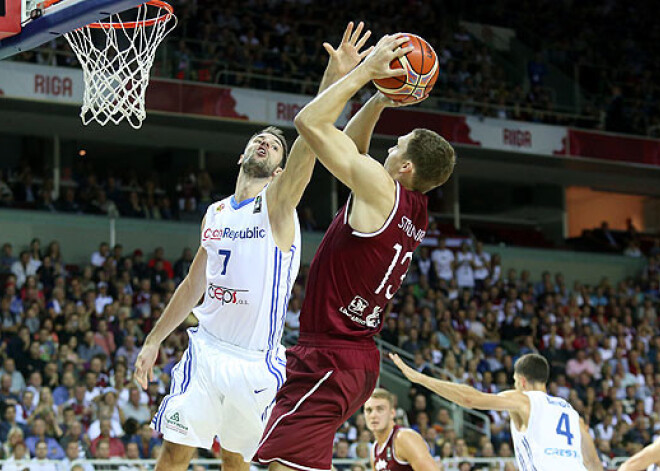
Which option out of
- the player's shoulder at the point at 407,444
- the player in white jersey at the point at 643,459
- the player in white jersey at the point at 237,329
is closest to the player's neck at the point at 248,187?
the player in white jersey at the point at 237,329

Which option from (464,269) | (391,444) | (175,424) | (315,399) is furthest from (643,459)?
(464,269)

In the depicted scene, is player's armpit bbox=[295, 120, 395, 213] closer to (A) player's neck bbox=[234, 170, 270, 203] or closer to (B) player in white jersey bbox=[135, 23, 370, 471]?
(B) player in white jersey bbox=[135, 23, 370, 471]

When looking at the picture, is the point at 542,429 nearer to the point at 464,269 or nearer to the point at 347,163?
the point at 347,163

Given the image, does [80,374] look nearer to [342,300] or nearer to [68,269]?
[68,269]

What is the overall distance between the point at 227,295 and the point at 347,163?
4.95 ft

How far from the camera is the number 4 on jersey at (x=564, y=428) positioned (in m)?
7.25

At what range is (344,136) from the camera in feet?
14.2

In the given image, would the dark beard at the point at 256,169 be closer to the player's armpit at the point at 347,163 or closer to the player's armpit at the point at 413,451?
the player's armpit at the point at 347,163

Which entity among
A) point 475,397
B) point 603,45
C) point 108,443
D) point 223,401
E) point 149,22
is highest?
point 603,45

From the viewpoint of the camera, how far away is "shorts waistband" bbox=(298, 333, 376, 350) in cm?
450

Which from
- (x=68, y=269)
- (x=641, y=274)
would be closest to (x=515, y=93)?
(x=641, y=274)

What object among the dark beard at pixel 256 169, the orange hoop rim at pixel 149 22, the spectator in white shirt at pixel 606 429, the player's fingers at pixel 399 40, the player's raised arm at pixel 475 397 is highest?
the orange hoop rim at pixel 149 22

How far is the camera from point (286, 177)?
525 centimetres

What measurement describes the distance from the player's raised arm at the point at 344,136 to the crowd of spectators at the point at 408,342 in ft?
22.6
